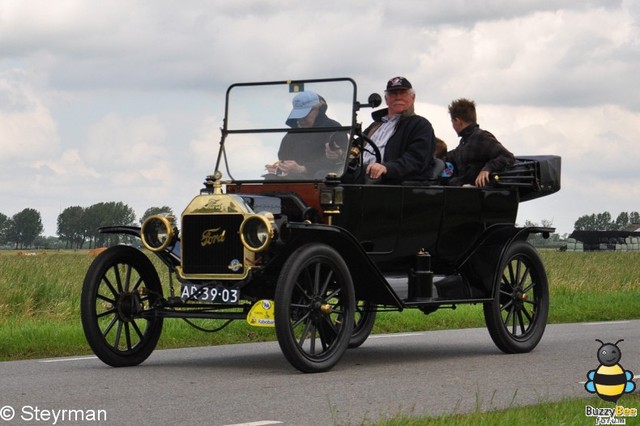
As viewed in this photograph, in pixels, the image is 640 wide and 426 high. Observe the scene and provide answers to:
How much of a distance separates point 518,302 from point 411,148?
2.11m

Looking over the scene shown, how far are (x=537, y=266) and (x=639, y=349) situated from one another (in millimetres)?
1306

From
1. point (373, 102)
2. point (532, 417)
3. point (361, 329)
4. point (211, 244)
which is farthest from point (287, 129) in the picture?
point (532, 417)

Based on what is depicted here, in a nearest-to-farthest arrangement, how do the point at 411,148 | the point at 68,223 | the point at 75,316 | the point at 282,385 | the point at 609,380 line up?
the point at 609,380 → the point at 282,385 → the point at 411,148 → the point at 75,316 → the point at 68,223

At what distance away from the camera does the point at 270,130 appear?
36.5 ft

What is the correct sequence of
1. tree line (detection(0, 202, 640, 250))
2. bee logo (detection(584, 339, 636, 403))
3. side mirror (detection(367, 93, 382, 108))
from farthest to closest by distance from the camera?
tree line (detection(0, 202, 640, 250))
side mirror (detection(367, 93, 382, 108))
bee logo (detection(584, 339, 636, 403))

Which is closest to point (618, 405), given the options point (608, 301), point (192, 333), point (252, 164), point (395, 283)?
point (395, 283)

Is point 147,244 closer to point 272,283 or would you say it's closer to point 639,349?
point 272,283

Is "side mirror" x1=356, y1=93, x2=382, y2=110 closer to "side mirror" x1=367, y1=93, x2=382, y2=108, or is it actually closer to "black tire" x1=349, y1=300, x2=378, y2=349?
"side mirror" x1=367, y1=93, x2=382, y2=108

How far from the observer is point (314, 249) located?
378 inches

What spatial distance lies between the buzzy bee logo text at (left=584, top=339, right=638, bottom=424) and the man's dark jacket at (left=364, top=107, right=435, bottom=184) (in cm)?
323

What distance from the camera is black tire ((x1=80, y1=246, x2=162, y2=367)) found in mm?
9930

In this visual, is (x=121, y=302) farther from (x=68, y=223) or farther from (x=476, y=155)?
(x=68, y=223)

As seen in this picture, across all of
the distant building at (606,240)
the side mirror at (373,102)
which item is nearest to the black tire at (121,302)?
the side mirror at (373,102)

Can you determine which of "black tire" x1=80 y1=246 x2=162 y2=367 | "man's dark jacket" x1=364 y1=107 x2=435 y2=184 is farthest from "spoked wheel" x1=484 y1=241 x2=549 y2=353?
"black tire" x1=80 y1=246 x2=162 y2=367
